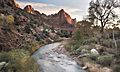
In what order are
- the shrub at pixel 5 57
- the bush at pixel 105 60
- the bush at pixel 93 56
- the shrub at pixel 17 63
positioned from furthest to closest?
the bush at pixel 93 56
the bush at pixel 105 60
the shrub at pixel 5 57
the shrub at pixel 17 63

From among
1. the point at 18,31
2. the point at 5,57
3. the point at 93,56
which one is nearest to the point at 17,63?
the point at 5,57

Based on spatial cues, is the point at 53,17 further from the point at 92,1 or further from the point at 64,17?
the point at 92,1

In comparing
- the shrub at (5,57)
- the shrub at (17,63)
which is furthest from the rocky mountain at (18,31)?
the shrub at (17,63)

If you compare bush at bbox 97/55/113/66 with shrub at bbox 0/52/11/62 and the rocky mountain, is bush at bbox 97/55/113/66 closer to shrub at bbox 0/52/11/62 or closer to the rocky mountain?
the rocky mountain

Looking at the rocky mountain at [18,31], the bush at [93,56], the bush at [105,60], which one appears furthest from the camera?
the rocky mountain at [18,31]

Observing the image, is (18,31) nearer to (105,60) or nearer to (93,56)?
(93,56)

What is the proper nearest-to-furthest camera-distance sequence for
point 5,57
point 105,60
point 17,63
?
point 17,63 < point 5,57 < point 105,60

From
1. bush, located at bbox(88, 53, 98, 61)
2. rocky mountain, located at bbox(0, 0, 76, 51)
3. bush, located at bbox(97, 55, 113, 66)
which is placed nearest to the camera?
bush, located at bbox(97, 55, 113, 66)

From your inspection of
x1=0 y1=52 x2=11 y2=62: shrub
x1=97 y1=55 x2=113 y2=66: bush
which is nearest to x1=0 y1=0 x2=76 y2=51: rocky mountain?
x1=0 y1=52 x2=11 y2=62: shrub

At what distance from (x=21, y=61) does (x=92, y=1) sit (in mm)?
39349

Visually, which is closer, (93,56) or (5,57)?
(5,57)

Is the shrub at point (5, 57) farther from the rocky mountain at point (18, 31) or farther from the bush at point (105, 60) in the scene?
the bush at point (105, 60)

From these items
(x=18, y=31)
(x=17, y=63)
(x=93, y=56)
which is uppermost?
(x=17, y=63)

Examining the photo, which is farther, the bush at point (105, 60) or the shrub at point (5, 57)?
the bush at point (105, 60)
